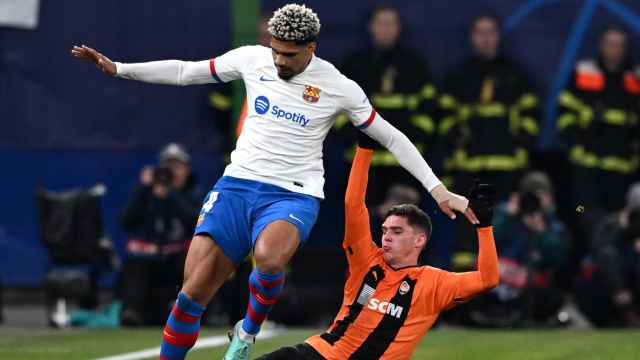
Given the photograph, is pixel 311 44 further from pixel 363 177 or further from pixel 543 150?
pixel 543 150

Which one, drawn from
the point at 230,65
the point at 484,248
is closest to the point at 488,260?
the point at 484,248

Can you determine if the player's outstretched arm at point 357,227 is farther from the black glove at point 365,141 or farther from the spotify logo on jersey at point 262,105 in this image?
the spotify logo on jersey at point 262,105

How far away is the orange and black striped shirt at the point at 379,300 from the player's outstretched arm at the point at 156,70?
3.89ft

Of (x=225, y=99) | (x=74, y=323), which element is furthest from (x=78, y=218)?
(x=225, y=99)

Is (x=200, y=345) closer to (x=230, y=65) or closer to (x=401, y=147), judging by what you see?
(x=230, y=65)

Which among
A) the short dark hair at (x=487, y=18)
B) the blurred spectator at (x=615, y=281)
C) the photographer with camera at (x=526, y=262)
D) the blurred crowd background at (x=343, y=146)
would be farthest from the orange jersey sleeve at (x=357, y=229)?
the short dark hair at (x=487, y=18)

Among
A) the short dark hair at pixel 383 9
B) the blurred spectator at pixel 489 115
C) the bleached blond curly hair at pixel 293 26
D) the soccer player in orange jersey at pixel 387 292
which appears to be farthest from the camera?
the blurred spectator at pixel 489 115

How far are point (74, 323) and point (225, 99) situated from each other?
258 centimetres

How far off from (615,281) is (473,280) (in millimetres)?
6383

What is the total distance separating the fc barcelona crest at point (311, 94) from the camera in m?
9.46

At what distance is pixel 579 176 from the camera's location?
16.2m

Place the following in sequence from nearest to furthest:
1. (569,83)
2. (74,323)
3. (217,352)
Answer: (217,352) < (74,323) < (569,83)

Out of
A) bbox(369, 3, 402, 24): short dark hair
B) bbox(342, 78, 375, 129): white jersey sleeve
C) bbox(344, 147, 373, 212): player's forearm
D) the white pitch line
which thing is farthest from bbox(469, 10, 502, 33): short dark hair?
bbox(344, 147, 373, 212): player's forearm

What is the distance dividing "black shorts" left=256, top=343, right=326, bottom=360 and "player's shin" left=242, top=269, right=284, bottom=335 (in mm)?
699
